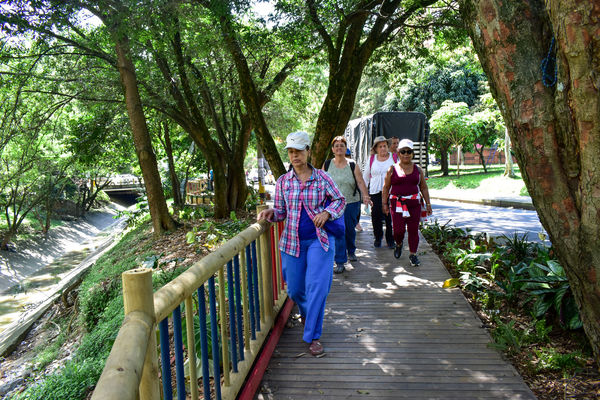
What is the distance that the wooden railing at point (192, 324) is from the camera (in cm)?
140

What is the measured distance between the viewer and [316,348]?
367 centimetres

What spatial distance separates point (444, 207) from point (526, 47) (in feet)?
43.2

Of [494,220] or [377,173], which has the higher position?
[377,173]

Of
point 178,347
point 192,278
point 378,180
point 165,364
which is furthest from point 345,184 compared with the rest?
point 165,364

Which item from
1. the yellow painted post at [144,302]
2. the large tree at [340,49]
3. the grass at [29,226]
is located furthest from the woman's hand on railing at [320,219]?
the grass at [29,226]

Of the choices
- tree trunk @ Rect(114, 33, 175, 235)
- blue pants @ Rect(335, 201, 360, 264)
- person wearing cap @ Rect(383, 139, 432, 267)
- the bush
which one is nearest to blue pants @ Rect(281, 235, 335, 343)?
blue pants @ Rect(335, 201, 360, 264)

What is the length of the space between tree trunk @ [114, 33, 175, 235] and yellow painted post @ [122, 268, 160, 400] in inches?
350

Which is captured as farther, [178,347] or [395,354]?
[395,354]

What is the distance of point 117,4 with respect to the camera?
25.0ft

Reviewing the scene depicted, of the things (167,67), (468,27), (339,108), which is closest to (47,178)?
(167,67)

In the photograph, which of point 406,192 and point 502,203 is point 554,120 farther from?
point 502,203

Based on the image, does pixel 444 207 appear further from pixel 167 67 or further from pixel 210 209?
pixel 167 67

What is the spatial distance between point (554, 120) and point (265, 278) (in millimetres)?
2535

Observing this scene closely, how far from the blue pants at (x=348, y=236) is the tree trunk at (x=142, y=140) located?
20.6 ft
